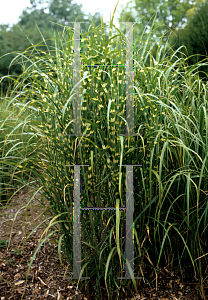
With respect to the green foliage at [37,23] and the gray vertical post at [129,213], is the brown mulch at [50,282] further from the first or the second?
the green foliage at [37,23]

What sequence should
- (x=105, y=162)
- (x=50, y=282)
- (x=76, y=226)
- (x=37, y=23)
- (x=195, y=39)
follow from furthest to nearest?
(x=37, y=23) < (x=195, y=39) < (x=50, y=282) < (x=76, y=226) < (x=105, y=162)

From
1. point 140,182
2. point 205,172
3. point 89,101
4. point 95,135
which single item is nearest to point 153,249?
point 140,182

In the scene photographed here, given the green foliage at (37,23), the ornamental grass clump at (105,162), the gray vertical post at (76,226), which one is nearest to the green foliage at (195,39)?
the ornamental grass clump at (105,162)

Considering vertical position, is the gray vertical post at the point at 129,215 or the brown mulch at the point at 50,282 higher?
the gray vertical post at the point at 129,215

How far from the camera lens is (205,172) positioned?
70.2 inches

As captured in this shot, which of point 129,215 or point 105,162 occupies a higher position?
point 105,162

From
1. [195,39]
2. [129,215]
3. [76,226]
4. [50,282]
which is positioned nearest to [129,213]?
[129,215]

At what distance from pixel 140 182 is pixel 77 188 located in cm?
40

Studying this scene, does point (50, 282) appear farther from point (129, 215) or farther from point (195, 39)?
point (195, 39)

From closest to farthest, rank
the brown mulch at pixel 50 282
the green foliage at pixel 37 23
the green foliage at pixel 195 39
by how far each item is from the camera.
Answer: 1. the brown mulch at pixel 50 282
2. the green foliage at pixel 195 39
3. the green foliage at pixel 37 23

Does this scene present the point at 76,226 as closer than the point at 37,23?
Yes

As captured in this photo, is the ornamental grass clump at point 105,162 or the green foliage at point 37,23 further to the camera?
the green foliage at point 37,23

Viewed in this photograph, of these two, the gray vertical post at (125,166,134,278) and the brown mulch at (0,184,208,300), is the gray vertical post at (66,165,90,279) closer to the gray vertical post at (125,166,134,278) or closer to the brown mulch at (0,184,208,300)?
the brown mulch at (0,184,208,300)

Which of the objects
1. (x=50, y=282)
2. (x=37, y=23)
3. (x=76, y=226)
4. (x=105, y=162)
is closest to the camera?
(x=105, y=162)
